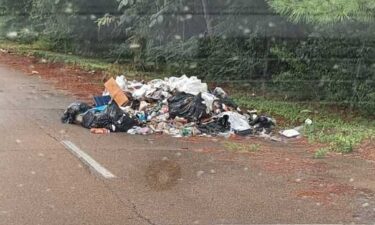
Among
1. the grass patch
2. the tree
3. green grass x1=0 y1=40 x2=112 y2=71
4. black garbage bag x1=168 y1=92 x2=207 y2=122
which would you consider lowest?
green grass x1=0 y1=40 x2=112 y2=71

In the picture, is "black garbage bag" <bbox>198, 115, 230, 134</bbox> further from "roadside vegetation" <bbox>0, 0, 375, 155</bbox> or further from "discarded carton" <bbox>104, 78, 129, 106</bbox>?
Answer: "discarded carton" <bbox>104, 78, 129, 106</bbox>

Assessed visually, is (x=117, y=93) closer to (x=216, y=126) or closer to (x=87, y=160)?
(x=216, y=126)

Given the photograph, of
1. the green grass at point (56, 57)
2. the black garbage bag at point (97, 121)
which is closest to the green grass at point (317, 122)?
the green grass at point (56, 57)

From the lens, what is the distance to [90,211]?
6.02 metres

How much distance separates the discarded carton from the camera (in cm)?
1180

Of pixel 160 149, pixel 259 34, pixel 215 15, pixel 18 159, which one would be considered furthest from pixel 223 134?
pixel 215 15

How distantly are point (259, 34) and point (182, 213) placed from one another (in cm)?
1048

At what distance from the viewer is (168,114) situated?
11.4 meters

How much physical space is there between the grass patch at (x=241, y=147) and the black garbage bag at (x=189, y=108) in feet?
4.25

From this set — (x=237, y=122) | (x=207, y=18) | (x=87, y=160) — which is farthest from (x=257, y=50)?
(x=87, y=160)

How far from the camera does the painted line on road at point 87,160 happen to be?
25.0 ft

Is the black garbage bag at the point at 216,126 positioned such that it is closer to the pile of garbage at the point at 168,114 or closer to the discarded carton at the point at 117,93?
the pile of garbage at the point at 168,114

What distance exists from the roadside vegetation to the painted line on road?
10.8 feet

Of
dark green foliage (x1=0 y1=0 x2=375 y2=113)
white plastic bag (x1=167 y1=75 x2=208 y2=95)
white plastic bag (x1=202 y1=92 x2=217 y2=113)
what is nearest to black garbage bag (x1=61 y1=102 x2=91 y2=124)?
white plastic bag (x1=167 y1=75 x2=208 y2=95)
